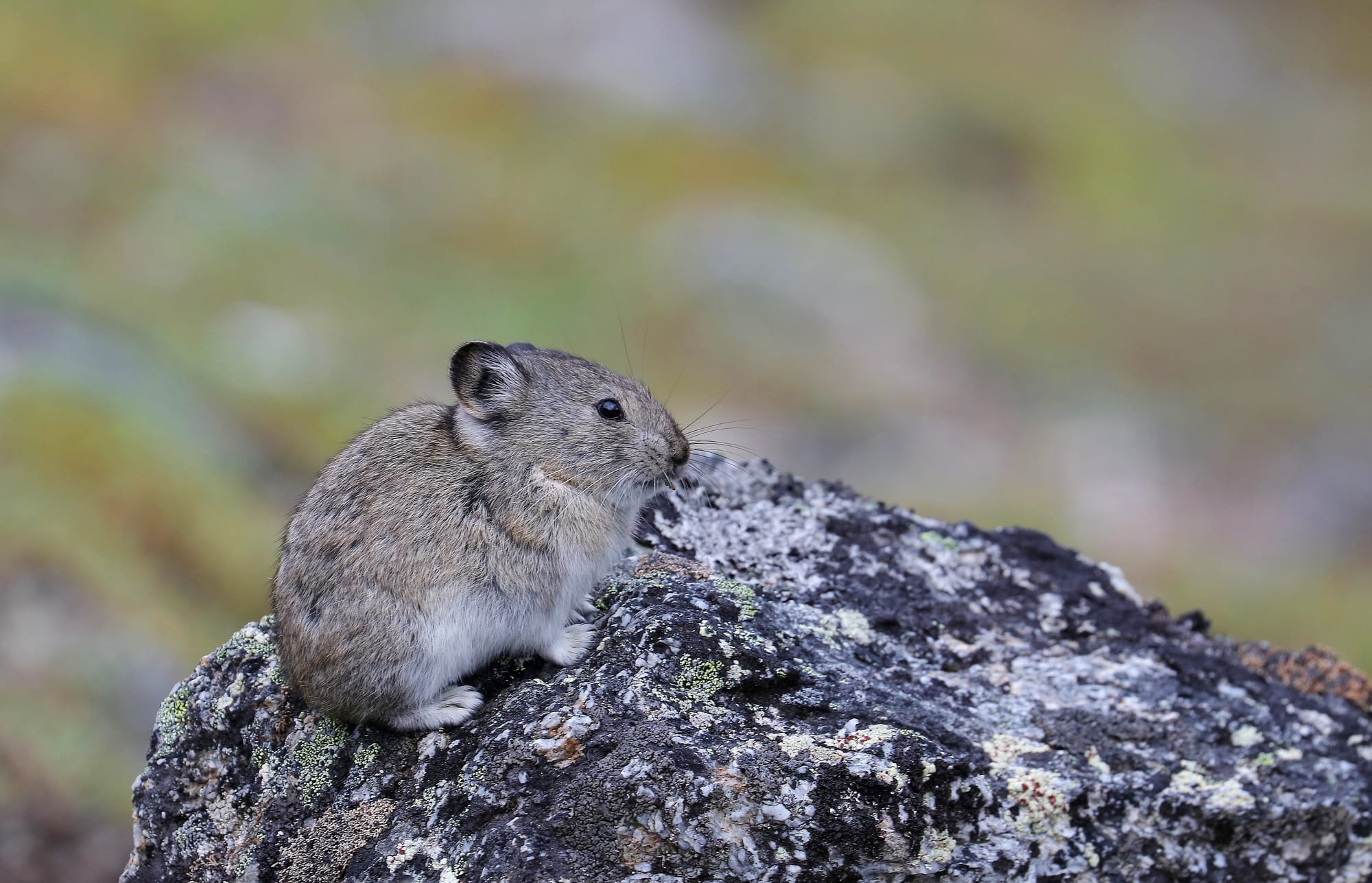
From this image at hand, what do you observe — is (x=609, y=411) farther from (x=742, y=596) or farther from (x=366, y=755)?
(x=366, y=755)

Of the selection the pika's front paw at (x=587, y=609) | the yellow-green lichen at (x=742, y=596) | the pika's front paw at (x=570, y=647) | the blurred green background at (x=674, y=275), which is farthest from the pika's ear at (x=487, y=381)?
the blurred green background at (x=674, y=275)

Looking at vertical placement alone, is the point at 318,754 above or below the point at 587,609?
below

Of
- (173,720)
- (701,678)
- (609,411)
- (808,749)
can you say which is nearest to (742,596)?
(701,678)

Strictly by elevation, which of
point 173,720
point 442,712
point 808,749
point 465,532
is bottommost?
point 173,720

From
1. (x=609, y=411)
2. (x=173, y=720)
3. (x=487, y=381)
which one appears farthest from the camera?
(x=609, y=411)

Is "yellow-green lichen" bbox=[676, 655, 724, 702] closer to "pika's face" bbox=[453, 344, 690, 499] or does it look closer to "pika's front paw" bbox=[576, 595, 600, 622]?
"pika's front paw" bbox=[576, 595, 600, 622]

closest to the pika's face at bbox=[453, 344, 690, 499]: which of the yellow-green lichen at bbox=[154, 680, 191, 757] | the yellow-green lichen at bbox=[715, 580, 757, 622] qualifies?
the yellow-green lichen at bbox=[715, 580, 757, 622]
